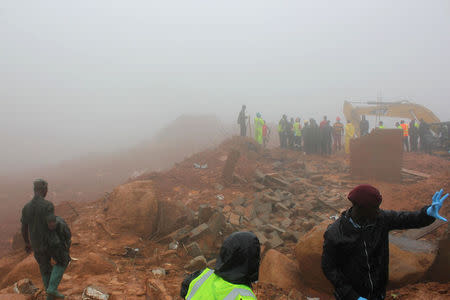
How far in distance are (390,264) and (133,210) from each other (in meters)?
5.08

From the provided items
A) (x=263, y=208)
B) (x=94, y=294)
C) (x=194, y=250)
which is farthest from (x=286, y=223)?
(x=94, y=294)

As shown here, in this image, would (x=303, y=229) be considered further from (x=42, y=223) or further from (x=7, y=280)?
(x=7, y=280)

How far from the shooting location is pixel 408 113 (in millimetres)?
17906

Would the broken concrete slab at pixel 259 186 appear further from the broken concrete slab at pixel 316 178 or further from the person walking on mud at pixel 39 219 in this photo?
the person walking on mud at pixel 39 219

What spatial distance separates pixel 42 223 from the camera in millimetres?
3486

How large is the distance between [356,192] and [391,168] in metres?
9.16

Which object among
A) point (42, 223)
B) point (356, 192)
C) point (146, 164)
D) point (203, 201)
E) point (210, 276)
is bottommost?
point (146, 164)

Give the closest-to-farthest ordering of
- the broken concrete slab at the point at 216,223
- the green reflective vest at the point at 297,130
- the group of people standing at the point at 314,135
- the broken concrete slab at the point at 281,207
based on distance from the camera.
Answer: the broken concrete slab at the point at 216,223, the broken concrete slab at the point at 281,207, the group of people standing at the point at 314,135, the green reflective vest at the point at 297,130

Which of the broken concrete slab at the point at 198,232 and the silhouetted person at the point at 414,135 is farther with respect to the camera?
the silhouetted person at the point at 414,135

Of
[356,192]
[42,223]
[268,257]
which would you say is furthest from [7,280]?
[356,192]

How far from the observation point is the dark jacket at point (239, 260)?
1.60 metres

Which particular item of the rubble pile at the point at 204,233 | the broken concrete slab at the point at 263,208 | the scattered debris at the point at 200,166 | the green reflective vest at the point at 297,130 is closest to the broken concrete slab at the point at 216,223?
the rubble pile at the point at 204,233

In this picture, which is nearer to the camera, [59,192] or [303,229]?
[303,229]

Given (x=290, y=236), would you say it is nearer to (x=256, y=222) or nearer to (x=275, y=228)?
(x=275, y=228)
